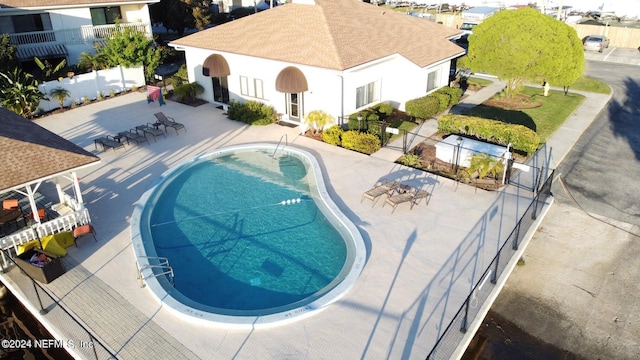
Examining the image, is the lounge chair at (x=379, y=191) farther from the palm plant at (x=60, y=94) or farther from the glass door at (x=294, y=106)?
the palm plant at (x=60, y=94)

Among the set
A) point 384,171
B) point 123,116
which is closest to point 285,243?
point 384,171

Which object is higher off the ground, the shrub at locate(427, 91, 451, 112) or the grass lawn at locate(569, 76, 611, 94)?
the shrub at locate(427, 91, 451, 112)

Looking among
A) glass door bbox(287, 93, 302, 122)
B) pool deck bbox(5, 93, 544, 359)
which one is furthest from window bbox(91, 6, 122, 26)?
glass door bbox(287, 93, 302, 122)

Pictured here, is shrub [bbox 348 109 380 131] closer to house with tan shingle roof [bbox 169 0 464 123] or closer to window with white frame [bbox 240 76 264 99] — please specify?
house with tan shingle roof [bbox 169 0 464 123]

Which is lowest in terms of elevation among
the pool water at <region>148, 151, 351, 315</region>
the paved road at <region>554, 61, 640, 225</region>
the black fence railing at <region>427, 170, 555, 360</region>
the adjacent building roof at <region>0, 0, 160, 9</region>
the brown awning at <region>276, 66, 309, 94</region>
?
the paved road at <region>554, 61, 640, 225</region>

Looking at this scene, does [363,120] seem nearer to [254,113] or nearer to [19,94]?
[254,113]

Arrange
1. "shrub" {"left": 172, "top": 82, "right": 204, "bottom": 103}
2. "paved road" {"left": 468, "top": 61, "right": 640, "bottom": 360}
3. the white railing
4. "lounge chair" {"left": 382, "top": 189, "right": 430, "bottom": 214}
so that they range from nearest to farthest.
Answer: "paved road" {"left": 468, "top": 61, "right": 640, "bottom": 360}, the white railing, "lounge chair" {"left": 382, "top": 189, "right": 430, "bottom": 214}, "shrub" {"left": 172, "top": 82, "right": 204, "bottom": 103}
